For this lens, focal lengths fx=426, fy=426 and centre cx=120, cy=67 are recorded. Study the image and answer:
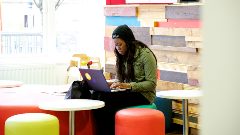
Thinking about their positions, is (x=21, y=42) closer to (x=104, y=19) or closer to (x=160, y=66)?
(x=104, y=19)

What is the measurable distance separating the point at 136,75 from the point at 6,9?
3278 mm

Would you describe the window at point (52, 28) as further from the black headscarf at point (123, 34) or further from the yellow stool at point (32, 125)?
the yellow stool at point (32, 125)

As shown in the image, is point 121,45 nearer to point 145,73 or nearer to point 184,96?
point 145,73

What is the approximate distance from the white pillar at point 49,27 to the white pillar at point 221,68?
6.00 m

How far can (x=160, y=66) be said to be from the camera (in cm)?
539

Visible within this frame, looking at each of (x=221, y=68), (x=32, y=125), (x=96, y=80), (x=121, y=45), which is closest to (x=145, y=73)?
(x=121, y=45)

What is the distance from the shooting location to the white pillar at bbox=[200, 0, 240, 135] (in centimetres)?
78

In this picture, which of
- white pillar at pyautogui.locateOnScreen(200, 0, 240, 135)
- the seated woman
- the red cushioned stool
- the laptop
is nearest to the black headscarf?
the seated woman

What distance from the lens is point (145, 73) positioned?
12.8ft

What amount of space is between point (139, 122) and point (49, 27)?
3596 millimetres

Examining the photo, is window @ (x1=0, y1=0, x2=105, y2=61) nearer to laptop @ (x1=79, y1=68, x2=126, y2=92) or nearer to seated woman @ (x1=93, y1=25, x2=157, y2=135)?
seated woman @ (x1=93, y1=25, x2=157, y2=135)

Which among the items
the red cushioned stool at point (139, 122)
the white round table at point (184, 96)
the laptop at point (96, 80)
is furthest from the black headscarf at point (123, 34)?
the red cushioned stool at point (139, 122)

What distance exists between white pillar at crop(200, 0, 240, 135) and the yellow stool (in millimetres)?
2604

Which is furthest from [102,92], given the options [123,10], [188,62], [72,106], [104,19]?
[104,19]
